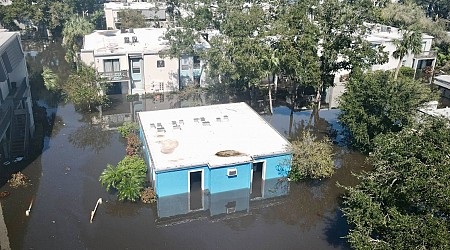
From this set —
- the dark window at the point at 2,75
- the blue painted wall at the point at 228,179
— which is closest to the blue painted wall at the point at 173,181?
the blue painted wall at the point at 228,179

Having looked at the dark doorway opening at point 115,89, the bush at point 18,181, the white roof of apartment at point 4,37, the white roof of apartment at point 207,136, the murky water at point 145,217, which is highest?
the white roof of apartment at point 4,37

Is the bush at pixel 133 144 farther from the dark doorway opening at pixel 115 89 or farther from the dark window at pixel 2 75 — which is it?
the dark doorway opening at pixel 115 89

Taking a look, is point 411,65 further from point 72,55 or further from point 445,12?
point 72,55

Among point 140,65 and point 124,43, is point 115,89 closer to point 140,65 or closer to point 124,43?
point 140,65

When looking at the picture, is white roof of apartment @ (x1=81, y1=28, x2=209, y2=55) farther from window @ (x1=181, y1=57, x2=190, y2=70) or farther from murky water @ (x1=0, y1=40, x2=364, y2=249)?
murky water @ (x1=0, y1=40, x2=364, y2=249)

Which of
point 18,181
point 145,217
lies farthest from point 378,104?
point 18,181

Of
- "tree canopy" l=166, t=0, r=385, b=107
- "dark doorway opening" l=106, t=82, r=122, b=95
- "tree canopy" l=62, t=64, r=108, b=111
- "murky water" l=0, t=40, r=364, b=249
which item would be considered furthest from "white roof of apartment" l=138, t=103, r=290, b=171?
"dark doorway opening" l=106, t=82, r=122, b=95

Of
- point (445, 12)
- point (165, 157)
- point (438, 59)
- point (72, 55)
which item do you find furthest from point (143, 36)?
point (445, 12)
